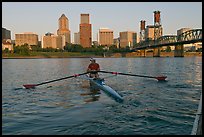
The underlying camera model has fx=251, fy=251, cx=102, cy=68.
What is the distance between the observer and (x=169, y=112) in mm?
13836

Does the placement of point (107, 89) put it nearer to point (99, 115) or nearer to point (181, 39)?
point (99, 115)

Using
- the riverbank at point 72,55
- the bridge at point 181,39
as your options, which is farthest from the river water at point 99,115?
the riverbank at point 72,55

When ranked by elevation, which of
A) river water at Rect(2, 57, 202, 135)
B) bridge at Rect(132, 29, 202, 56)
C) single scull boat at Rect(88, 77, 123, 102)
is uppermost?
bridge at Rect(132, 29, 202, 56)

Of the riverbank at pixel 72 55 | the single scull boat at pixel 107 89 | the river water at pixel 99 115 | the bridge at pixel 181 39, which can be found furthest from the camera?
the riverbank at pixel 72 55

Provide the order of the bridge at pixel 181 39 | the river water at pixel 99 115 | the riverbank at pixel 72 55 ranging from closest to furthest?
the river water at pixel 99 115, the bridge at pixel 181 39, the riverbank at pixel 72 55

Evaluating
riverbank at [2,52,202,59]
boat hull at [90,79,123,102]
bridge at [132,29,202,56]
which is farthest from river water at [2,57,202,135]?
riverbank at [2,52,202,59]

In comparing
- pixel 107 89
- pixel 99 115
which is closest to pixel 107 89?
pixel 107 89

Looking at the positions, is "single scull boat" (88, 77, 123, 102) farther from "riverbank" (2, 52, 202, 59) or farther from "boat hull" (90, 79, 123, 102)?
"riverbank" (2, 52, 202, 59)

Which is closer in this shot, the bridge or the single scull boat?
the single scull boat

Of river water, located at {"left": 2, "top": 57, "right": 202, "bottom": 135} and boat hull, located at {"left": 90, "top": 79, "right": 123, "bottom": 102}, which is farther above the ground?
boat hull, located at {"left": 90, "top": 79, "right": 123, "bottom": 102}

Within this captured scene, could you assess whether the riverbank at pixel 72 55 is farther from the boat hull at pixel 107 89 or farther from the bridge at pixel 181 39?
the boat hull at pixel 107 89

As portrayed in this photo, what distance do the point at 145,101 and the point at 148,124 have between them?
5.24 metres

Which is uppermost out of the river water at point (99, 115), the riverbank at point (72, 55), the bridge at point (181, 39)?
the bridge at point (181, 39)

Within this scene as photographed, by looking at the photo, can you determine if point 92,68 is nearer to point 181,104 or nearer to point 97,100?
point 97,100
